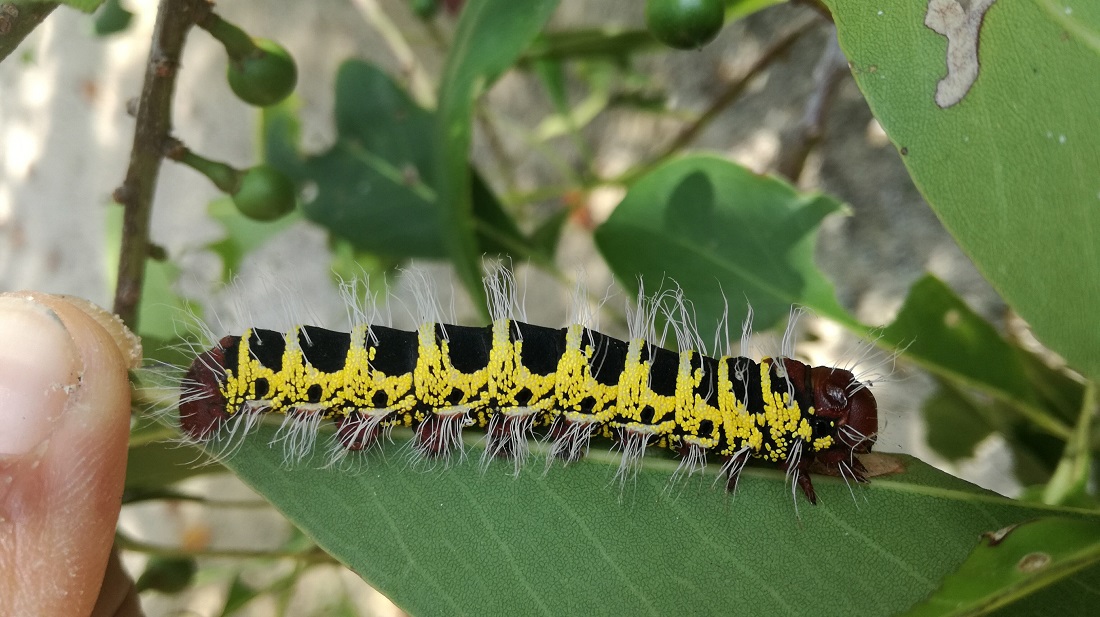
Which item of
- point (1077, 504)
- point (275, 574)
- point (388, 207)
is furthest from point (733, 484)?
point (275, 574)

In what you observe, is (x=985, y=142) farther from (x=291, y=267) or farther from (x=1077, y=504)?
(x=291, y=267)

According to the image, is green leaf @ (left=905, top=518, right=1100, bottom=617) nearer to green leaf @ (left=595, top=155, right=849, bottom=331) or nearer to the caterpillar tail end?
green leaf @ (left=595, top=155, right=849, bottom=331)

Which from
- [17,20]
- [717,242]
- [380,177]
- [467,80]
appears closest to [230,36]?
[17,20]

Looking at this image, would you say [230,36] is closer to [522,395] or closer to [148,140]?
[148,140]

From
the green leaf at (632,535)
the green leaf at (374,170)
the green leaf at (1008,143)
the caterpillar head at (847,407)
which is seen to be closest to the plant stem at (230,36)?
the green leaf at (632,535)

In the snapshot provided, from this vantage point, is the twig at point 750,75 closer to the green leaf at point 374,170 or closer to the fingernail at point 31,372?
the green leaf at point 374,170

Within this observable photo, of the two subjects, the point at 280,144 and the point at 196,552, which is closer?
the point at 196,552
